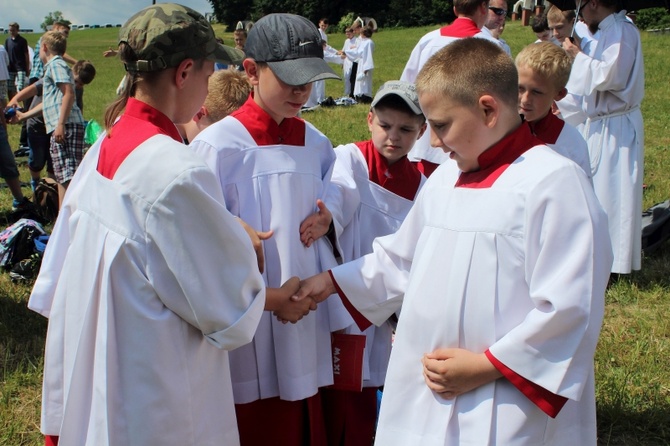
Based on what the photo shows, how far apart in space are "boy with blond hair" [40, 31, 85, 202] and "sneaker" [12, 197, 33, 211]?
→ 21.2 inches

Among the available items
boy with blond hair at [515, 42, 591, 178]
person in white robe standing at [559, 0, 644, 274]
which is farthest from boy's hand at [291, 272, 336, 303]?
person in white robe standing at [559, 0, 644, 274]

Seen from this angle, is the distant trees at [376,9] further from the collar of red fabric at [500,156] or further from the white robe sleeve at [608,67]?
the collar of red fabric at [500,156]

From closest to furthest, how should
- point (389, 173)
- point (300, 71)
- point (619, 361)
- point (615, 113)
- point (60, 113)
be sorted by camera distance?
point (300, 71) < point (389, 173) < point (619, 361) < point (615, 113) < point (60, 113)

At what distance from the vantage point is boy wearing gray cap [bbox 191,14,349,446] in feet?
9.37

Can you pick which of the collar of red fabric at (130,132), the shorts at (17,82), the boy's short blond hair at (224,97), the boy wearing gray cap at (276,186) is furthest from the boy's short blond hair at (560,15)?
the shorts at (17,82)

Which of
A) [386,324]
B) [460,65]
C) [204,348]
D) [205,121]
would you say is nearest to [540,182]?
[460,65]

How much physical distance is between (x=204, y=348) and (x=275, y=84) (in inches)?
45.4

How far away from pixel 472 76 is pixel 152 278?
3.39 ft

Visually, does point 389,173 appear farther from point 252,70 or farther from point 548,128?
point 548,128

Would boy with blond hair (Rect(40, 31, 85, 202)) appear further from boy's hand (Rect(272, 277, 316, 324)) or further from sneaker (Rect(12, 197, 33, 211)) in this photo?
boy's hand (Rect(272, 277, 316, 324))

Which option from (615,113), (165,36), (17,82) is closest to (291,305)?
(165,36)

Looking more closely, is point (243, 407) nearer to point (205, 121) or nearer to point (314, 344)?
point (314, 344)

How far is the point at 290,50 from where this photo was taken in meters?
2.84

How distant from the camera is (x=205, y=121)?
3729 mm
